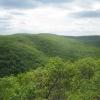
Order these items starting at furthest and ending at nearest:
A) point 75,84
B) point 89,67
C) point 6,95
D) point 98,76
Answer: point 89,67
point 75,84
point 98,76
point 6,95

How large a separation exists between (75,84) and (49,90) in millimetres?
11456

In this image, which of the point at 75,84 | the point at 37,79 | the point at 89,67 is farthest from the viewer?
the point at 89,67

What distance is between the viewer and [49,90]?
310 ft

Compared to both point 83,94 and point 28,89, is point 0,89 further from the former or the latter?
point 83,94

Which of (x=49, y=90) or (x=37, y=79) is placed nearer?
(x=49, y=90)

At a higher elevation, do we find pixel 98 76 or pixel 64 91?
pixel 98 76

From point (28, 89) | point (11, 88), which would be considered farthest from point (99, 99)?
point (11, 88)

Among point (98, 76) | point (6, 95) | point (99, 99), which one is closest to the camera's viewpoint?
point (6, 95)

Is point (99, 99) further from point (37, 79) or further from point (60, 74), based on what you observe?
point (37, 79)

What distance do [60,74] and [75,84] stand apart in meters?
9.10

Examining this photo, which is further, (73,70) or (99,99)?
(73,70)

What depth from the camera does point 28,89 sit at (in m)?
85.8

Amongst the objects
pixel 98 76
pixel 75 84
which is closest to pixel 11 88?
pixel 98 76

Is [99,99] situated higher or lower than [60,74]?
lower
